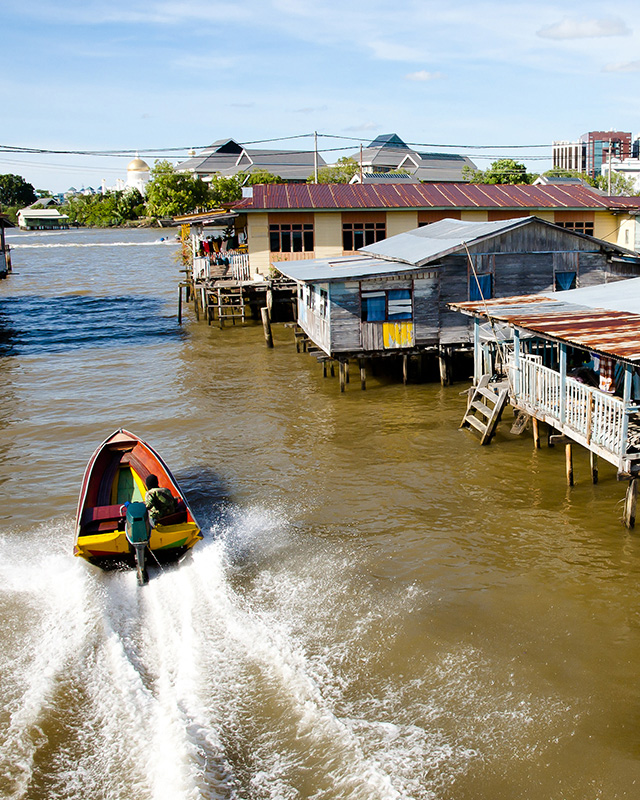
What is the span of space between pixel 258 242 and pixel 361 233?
4837mm

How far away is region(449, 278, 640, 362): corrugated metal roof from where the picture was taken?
12.2 meters

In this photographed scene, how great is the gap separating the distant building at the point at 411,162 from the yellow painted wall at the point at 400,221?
60448 mm

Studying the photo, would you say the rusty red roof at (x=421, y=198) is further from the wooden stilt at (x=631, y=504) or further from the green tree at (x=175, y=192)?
the green tree at (x=175, y=192)

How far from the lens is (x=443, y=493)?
14.6 metres

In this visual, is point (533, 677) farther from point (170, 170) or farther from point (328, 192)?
point (170, 170)

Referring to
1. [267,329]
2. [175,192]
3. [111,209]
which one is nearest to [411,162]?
[175,192]

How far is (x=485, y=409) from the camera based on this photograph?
17.3 m

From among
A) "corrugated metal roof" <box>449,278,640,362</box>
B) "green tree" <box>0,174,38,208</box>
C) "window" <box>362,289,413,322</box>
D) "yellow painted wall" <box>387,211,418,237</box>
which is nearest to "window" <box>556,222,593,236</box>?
"yellow painted wall" <box>387,211,418,237</box>

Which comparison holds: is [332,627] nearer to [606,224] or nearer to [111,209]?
[606,224]

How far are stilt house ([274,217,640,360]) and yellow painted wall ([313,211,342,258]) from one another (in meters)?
9.67

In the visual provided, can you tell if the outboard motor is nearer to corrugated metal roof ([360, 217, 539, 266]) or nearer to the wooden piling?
corrugated metal roof ([360, 217, 539, 266])

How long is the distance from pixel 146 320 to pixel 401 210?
1452 cm

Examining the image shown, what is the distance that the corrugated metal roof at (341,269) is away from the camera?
2106cm

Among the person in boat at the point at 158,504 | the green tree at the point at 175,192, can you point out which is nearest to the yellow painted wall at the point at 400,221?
the person in boat at the point at 158,504
